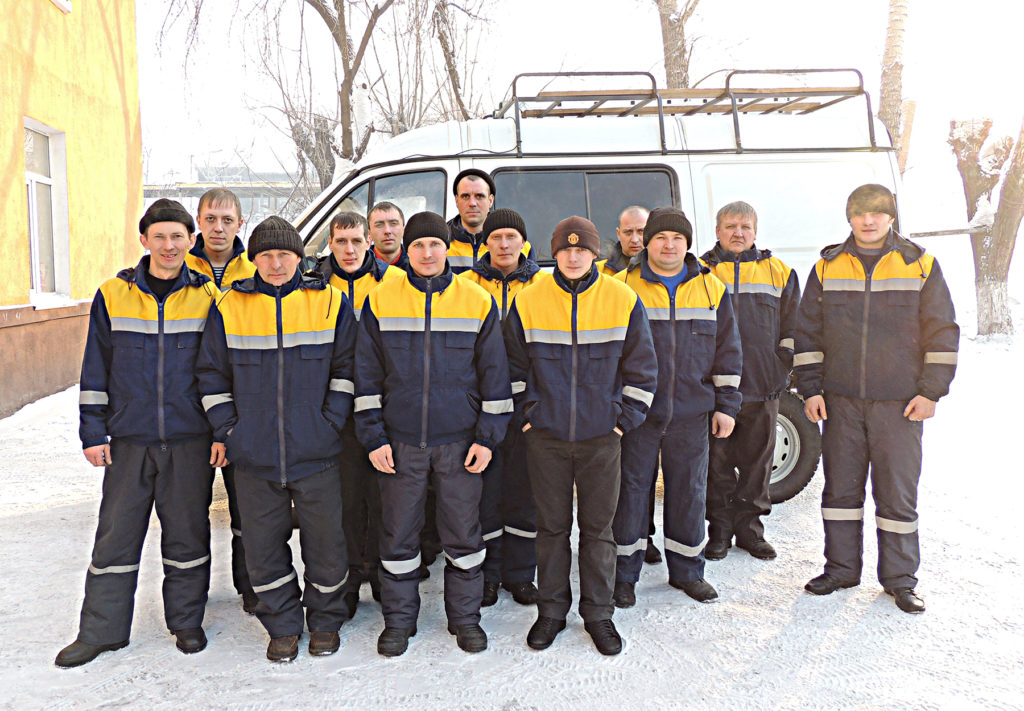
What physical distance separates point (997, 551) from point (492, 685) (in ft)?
9.39

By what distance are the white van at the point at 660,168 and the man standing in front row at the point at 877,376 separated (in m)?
1.10

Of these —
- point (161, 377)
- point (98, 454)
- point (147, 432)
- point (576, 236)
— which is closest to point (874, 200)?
point (576, 236)

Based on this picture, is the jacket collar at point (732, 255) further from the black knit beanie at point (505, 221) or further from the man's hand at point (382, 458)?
the man's hand at point (382, 458)

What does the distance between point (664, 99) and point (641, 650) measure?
391 centimetres

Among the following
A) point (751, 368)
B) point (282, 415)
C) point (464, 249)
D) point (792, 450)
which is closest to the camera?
point (282, 415)

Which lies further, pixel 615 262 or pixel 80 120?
pixel 80 120

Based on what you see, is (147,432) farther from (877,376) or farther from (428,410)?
(877,376)

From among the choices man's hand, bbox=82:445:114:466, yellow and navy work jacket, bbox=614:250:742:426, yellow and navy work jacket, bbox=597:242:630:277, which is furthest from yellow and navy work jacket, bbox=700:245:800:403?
man's hand, bbox=82:445:114:466

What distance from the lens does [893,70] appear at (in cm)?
973

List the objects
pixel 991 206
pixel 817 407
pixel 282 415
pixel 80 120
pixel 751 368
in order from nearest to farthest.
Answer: pixel 282 415
pixel 817 407
pixel 751 368
pixel 80 120
pixel 991 206

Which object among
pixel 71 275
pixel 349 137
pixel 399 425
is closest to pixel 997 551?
pixel 399 425

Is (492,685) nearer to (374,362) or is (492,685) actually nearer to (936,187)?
(374,362)

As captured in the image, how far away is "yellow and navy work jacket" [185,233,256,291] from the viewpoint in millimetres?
3484

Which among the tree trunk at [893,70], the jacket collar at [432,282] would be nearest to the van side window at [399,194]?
the jacket collar at [432,282]
